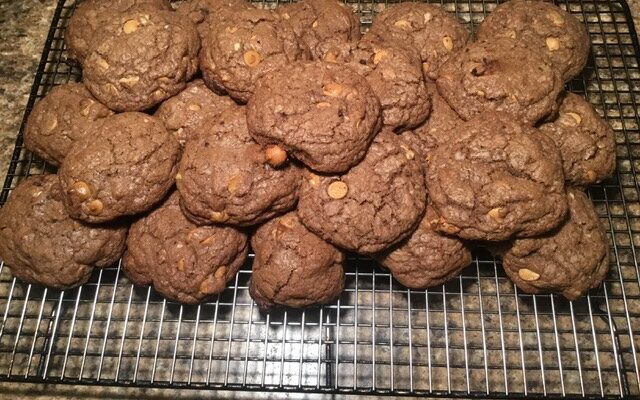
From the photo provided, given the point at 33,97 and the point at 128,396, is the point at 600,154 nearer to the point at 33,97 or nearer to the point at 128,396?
the point at 128,396

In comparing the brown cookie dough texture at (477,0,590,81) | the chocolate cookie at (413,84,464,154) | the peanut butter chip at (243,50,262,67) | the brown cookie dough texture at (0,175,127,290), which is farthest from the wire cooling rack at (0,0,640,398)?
the peanut butter chip at (243,50,262,67)

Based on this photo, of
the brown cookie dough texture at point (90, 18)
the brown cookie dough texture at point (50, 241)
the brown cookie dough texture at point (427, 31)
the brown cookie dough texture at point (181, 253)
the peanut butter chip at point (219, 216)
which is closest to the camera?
the peanut butter chip at point (219, 216)

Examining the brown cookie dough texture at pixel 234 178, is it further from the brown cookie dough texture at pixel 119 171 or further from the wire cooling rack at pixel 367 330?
the wire cooling rack at pixel 367 330

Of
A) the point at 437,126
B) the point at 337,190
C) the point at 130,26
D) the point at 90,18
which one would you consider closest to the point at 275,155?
the point at 337,190

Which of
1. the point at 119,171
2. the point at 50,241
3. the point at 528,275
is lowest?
the point at 528,275

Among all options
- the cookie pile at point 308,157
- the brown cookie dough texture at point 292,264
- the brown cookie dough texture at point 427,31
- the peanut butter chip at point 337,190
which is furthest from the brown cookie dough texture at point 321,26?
the brown cookie dough texture at point 292,264

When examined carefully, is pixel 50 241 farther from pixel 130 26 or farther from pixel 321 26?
pixel 321 26

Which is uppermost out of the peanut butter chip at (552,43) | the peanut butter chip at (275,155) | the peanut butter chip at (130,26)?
the peanut butter chip at (130,26)
